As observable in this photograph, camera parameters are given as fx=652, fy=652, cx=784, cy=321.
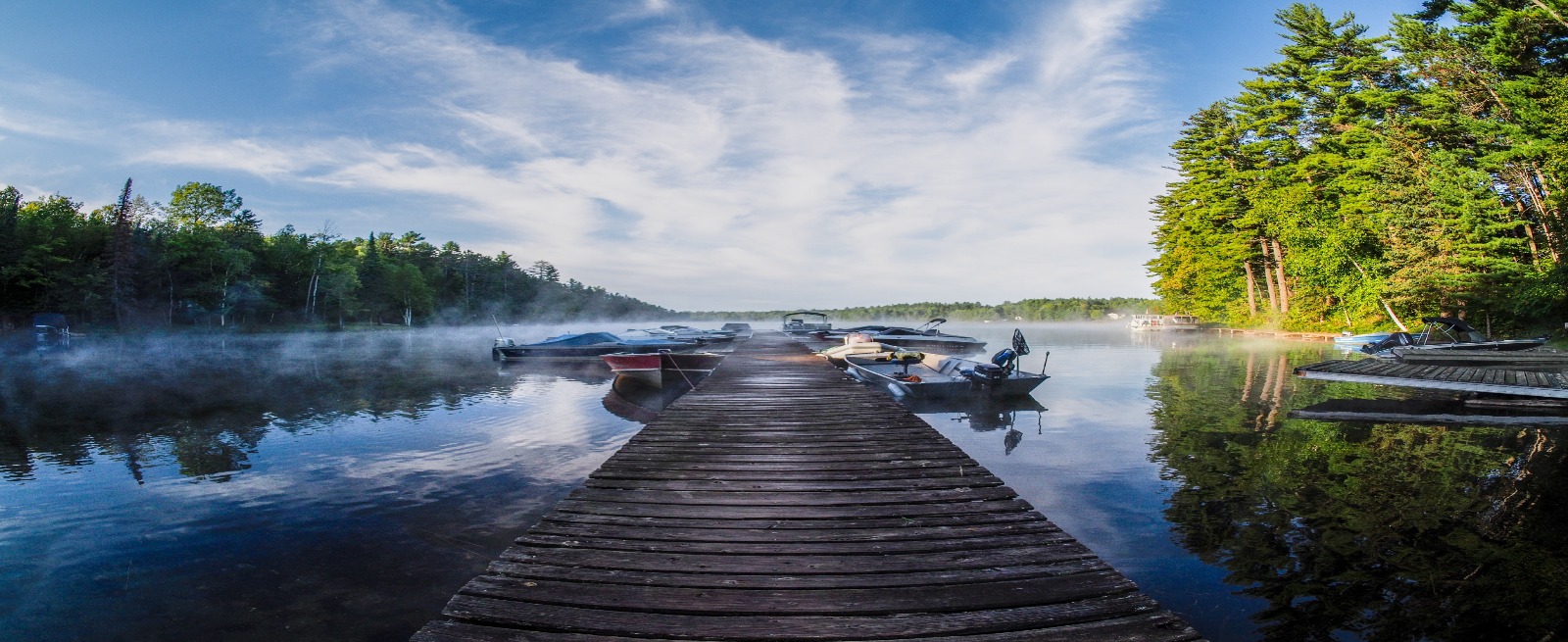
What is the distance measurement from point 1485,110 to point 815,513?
40.8 m

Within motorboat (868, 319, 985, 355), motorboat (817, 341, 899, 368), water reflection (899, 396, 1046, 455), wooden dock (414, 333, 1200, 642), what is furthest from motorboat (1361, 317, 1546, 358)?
wooden dock (414, 333, 1200, 642)

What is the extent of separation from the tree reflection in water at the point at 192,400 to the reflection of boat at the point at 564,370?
1499mm

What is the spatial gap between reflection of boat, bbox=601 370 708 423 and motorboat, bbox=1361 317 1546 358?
20.5 metres

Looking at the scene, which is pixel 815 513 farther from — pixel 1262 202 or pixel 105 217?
pixel 105 217

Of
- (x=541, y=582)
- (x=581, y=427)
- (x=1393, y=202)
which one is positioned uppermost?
(x=1393, y=202)

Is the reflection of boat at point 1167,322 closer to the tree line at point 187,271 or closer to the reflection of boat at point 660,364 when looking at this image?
the reflection of boat at point 660,364

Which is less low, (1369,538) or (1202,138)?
(1202,138)

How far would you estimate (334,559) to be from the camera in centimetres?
638

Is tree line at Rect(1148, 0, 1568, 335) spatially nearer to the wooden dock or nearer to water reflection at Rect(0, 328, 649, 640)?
the wooden dock

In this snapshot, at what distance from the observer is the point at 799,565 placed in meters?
3.85

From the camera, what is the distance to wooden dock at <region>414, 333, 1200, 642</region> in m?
3.05

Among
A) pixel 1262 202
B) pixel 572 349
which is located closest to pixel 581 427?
pixel 572 349

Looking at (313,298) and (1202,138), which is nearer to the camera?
(1202,138)

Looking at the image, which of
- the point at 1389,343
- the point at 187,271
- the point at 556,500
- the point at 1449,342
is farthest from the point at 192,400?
the point at 187,271
